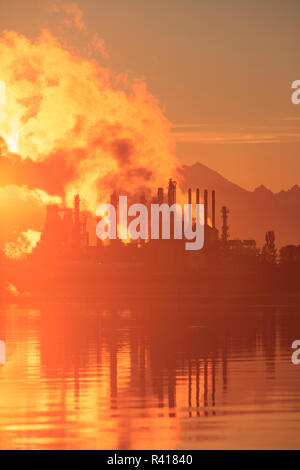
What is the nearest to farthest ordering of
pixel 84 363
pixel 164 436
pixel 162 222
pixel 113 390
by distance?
Answer: pixel 164 436 < pixel 113 390 < pixel 84 363 < pixel 162 222

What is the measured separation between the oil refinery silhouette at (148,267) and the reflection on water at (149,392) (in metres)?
95.0

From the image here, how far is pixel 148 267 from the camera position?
447ft

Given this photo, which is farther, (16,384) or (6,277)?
(6,277)

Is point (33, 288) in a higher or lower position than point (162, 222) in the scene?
lower

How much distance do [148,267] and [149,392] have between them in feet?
373

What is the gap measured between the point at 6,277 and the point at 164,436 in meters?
131

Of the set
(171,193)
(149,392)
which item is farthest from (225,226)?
(149,392)

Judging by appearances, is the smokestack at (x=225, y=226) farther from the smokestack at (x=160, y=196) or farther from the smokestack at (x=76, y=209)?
the smokestack at (x=76, y=209)

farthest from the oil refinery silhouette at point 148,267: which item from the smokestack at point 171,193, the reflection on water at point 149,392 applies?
the reflection on water at point 149,392

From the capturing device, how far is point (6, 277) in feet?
479

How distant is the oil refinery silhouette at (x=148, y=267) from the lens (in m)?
136

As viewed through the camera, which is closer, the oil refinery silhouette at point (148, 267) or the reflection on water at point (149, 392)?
the reflection on water at point (149, 392)
